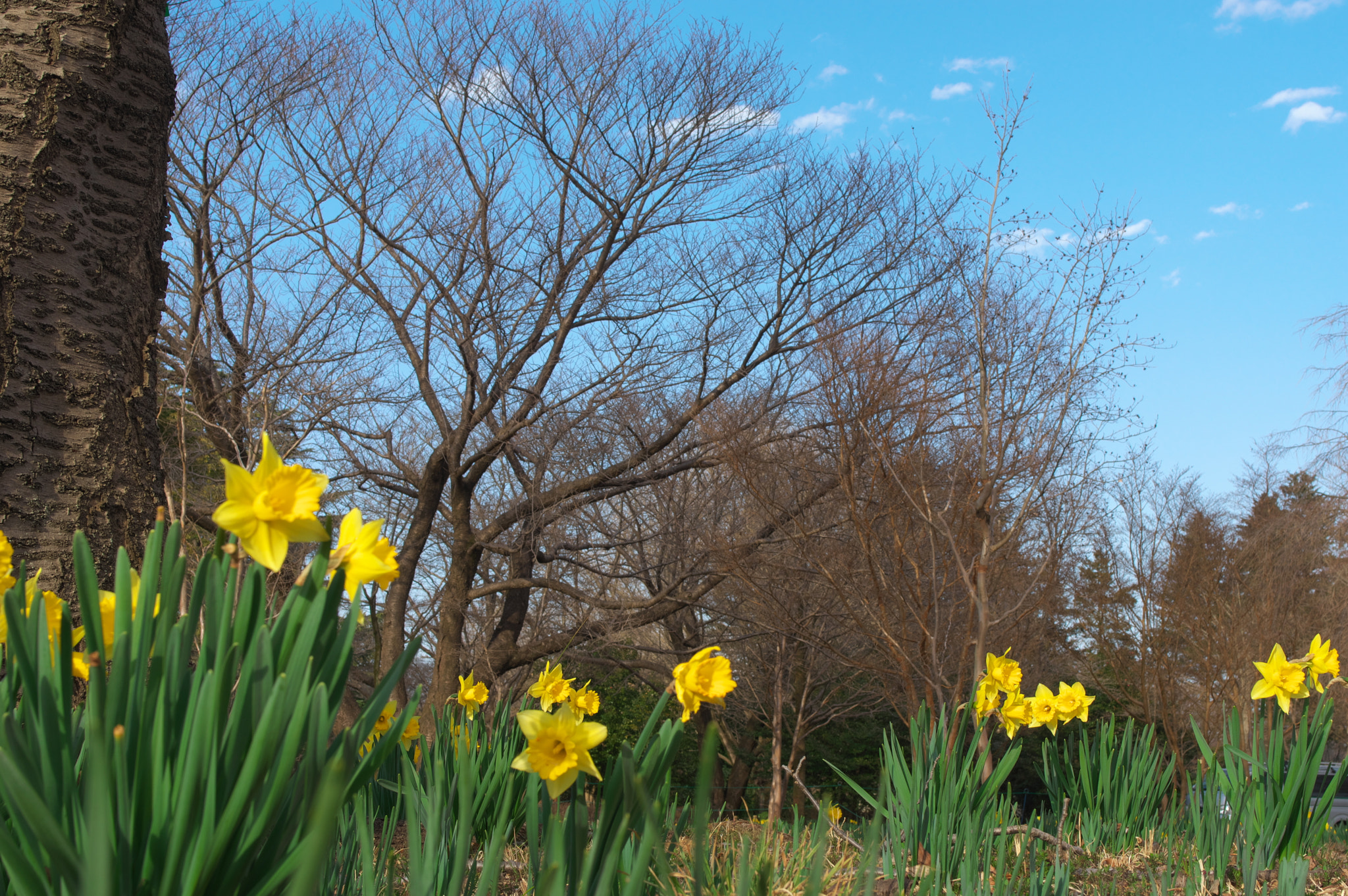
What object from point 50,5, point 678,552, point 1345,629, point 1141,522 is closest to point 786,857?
point 50,5

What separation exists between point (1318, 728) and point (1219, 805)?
46 cm

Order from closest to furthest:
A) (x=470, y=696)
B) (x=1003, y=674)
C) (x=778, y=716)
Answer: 1. (x=1003, y=674)
2. (x=470, y=696)
3. (x=778, y=716)

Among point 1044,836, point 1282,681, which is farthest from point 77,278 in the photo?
point 1282,681

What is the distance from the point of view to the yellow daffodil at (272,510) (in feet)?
3.64

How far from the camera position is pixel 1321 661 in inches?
120

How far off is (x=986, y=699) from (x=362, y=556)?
258 cm

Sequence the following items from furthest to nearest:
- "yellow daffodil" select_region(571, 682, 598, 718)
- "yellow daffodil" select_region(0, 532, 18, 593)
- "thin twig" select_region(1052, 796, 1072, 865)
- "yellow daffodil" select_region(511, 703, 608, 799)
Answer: "yellow daffodil" select_region(571, 682, 598, 718), "thin twig" select_region(1052, 796, 1072, 865), "yellow daffodil" select_region(0, 532, 18, 593), "yellow daffodil" select_region(511, 703, 608, 799)

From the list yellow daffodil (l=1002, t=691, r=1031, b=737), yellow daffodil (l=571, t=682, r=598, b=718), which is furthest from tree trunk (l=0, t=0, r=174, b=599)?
yellow daffodil (l=1002, t=691, r=1031, b=737)

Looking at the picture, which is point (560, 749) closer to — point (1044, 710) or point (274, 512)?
point (274, 512)

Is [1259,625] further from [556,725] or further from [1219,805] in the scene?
[556,725]

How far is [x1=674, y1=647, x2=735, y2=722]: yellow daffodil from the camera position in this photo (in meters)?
1.50

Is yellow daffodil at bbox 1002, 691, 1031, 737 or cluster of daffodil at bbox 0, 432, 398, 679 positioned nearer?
cluster of daffodil at bbox 0, 432, 398, 679

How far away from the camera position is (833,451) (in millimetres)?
8039

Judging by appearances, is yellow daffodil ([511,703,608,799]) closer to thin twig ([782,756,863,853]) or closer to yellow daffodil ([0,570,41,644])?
thin twig ([782,756,863,853])
